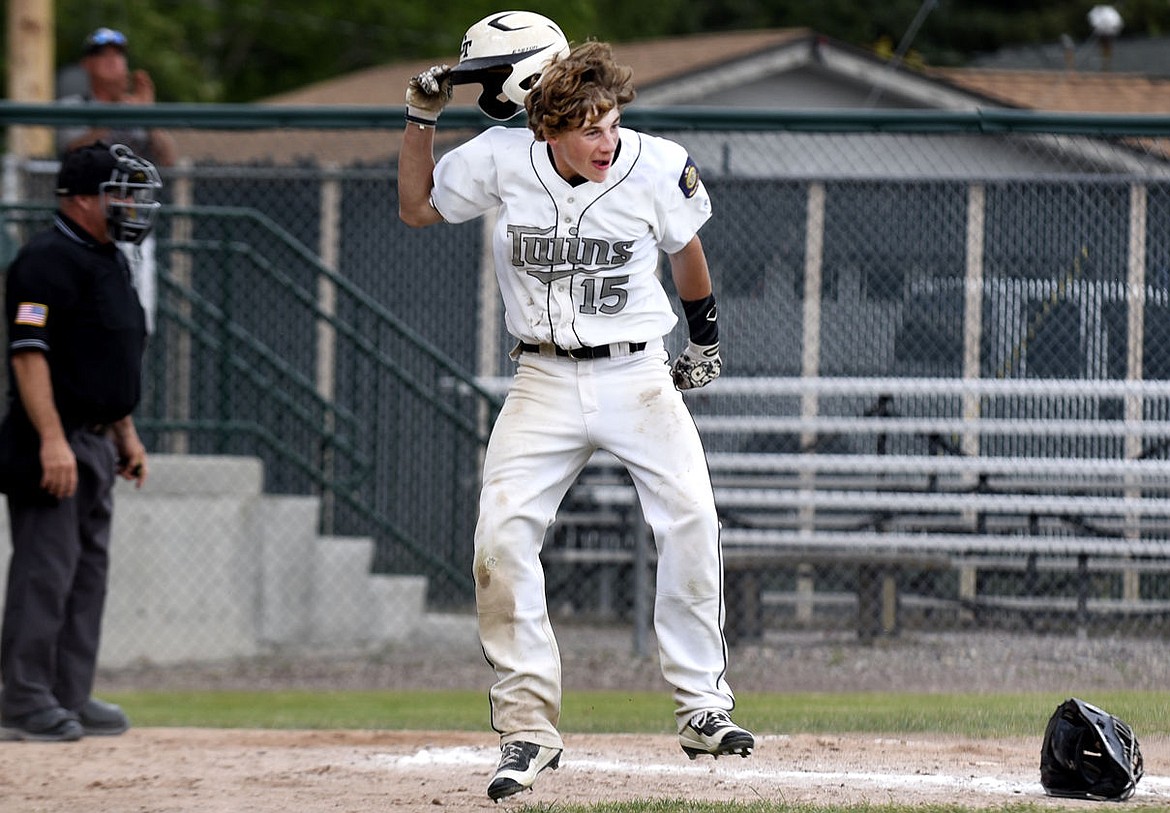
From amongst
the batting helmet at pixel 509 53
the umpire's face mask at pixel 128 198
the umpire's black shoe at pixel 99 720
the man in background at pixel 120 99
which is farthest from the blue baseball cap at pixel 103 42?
the batting helmet at pixel 509 53

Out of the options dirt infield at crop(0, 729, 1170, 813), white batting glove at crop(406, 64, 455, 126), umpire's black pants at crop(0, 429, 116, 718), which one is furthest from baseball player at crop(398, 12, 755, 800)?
umpire's black pants at crop(0, 429, 116, 718)

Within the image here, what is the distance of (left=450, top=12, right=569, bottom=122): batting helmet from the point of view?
4820mm

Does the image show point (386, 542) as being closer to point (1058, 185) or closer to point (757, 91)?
point (1058, 185)

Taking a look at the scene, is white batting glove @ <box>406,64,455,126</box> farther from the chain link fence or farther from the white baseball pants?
the chain link fence

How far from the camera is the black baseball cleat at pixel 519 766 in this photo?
176 inches

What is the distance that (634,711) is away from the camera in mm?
7504

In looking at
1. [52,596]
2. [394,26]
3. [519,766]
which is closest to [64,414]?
[52,596]

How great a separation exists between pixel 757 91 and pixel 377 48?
14.5 m

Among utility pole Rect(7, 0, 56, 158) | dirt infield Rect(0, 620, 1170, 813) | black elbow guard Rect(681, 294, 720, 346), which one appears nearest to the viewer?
dirt infield Rect(0, 620, 1170, 813)

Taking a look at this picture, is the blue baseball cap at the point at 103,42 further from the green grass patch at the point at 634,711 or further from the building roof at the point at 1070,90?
the building roof at the point at 1070,90

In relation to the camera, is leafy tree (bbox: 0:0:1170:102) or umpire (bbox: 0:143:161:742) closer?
umpire (bbox: 0:143:161:742)

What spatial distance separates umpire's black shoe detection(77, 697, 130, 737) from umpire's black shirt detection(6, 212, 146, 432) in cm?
107

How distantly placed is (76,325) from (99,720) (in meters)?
1.49

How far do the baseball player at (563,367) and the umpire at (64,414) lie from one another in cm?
196
